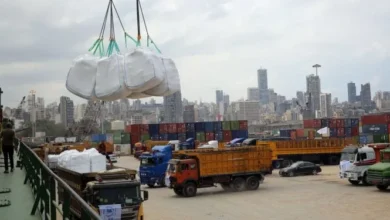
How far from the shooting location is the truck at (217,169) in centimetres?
2516

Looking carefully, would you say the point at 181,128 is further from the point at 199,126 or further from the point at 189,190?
the point at 189,190

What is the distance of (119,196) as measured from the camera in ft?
38.7

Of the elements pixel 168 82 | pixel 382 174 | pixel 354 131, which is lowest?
pixel 382 174

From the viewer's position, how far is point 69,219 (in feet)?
15.1

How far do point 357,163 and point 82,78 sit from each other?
23.8m

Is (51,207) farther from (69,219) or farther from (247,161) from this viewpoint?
(247,161)

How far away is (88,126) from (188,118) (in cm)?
7173

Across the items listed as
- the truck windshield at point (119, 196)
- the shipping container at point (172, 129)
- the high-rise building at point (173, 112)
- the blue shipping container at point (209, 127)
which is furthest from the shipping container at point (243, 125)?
the high-rise building at point (173, 112)

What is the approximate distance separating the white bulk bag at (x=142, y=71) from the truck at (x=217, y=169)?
736 inches

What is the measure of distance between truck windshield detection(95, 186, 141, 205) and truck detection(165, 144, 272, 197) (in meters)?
13.0

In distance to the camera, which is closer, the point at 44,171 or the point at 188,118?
the point at 44,171

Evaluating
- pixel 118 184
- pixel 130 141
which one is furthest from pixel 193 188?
pixel 130 141

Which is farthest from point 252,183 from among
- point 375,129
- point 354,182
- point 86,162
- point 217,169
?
point 375,129

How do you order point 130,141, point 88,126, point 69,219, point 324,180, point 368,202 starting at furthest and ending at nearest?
point 88,126 → point 130,141 → point 324,180 → point 368,202 → point 69,219
